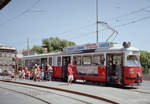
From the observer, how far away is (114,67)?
16.0 m

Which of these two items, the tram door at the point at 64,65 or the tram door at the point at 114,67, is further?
the tram door at the point at 64,65

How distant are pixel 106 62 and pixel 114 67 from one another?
0.72 m

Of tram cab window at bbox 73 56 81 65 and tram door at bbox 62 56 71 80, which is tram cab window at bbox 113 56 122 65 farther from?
tram door at bbox 62 56 71 80

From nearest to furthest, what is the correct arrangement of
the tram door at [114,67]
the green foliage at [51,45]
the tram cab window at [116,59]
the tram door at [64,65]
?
the tram door at [114,67]
the tram cab window at [116,59]
the tram door at [64,65]
the green foliage at [51,45]

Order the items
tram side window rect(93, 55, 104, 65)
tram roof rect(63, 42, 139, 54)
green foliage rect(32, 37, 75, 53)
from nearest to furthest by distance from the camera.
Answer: tram roof rect(63, 42, 139, 54), tram side window rect(93, 55, 104, 65), green foliage rect(32, 37, 75, 53)

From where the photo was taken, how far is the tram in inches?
596

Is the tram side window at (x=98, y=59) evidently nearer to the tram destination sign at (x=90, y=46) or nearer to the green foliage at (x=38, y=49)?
the tram destination sign at (x=90, y=46)

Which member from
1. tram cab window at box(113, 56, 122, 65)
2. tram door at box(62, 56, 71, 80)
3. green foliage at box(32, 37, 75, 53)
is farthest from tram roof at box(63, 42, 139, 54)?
green foliage at box(32, 37, 75, 53)

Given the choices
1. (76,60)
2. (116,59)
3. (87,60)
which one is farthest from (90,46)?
(116,59)

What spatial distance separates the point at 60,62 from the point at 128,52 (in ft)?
28.2

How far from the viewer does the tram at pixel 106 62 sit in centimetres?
1515

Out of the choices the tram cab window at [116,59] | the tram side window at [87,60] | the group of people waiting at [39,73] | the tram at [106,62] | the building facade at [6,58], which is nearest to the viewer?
the tram at [106,62]

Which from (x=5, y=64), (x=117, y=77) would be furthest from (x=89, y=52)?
(x=5, y=64)

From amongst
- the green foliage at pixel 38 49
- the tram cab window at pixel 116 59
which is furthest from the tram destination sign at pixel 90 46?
the green foliage at pixel 38 49
